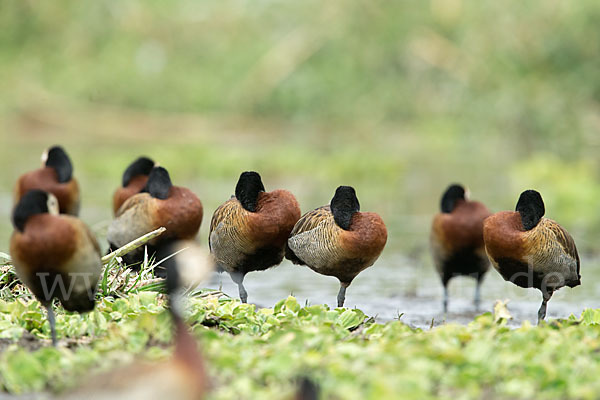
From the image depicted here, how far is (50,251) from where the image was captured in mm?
5219

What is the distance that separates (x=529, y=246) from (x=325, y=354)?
2.44 metres

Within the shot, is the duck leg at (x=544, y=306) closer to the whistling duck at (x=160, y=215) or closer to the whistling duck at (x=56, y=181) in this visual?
the whistling duck at (x=160, y=215)

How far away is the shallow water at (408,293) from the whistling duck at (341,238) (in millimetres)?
1015

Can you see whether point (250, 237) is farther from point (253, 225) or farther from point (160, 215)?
point (160, 215)

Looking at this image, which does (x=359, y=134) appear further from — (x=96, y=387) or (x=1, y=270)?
(x=96, y=387)

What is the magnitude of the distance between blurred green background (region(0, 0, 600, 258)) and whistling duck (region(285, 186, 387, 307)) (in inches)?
194

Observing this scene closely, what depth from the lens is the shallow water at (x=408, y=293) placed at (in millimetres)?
8453

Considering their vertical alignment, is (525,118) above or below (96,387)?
above

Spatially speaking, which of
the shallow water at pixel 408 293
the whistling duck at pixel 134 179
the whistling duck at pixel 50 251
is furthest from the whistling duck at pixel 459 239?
the whistling duck at pixel 50 251

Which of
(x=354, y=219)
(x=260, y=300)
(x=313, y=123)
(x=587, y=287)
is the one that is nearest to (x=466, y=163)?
(x=313, y=123)

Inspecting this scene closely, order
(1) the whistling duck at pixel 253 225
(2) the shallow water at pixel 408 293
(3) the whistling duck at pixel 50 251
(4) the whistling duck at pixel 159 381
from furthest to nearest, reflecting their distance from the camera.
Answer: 1. (2) the shallow water at pixel 408 293
2. (1) the whistling duck at pixel 253 225
3. (3) the whistling duck at pixel 50 251
4. (4) the whistling duck at pixel 159 381

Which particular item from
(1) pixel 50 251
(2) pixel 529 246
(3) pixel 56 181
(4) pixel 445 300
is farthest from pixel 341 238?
(3) pixel 56 181

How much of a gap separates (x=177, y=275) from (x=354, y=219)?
2521 millimetres

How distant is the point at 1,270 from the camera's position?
6844mm
